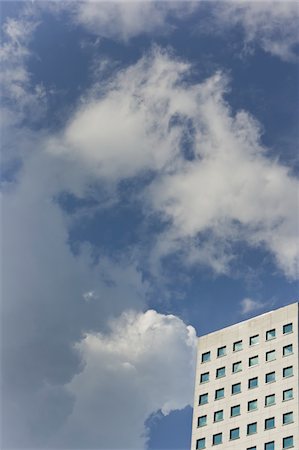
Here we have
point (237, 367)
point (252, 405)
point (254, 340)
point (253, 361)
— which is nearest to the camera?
point (252, 405)

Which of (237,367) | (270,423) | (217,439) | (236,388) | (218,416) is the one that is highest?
(237,367)

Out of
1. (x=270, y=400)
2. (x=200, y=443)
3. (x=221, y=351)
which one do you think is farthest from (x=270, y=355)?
(x=200, y=443)

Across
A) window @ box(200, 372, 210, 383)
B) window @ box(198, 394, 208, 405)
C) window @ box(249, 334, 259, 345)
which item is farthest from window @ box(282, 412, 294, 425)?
window @ box(200, 372, 210, 383)

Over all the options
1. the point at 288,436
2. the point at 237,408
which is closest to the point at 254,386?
the point at 237,408

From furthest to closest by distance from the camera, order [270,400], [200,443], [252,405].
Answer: [200,443] → [252,405] → [270,400]

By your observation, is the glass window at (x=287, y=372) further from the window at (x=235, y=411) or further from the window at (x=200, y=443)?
the window at (x=200, y=443)

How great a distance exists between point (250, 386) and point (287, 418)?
8.28 meters

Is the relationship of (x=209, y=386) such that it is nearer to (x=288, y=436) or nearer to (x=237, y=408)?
(x=237, y=408)

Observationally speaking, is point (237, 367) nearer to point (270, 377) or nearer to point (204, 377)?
point (204, 377)

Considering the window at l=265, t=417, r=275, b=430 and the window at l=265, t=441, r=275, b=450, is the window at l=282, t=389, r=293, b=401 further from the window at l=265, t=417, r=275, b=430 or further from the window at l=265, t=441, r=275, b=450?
the window at l=265, t=441, r=275, b=450

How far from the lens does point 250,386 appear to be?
10212 cm

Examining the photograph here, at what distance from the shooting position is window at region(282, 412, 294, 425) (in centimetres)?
9469

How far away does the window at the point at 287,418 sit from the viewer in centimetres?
9469

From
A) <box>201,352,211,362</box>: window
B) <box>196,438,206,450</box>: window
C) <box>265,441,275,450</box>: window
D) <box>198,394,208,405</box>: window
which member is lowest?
<box>265,441,275,450</box>: window
